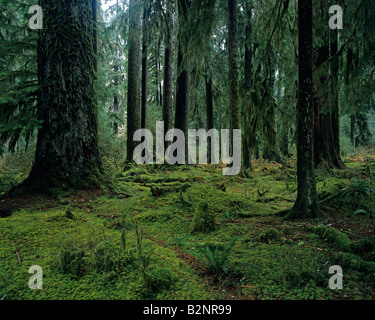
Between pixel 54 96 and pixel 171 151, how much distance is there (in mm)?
7111

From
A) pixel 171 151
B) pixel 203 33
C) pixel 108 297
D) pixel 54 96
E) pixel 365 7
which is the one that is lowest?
pixel 108 297

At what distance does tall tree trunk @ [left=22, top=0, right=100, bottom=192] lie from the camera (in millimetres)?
4766

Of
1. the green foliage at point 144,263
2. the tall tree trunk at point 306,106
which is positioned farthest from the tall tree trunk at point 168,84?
the green foliage at point 144,263

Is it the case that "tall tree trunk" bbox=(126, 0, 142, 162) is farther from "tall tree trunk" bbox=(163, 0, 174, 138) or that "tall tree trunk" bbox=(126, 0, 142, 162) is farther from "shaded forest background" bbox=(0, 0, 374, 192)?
"tall tree trunk" bbox=(163, 0, 174, 138)

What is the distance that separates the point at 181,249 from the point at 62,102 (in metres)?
3.91

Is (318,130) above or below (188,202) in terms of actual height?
above

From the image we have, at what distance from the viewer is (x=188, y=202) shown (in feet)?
15.7

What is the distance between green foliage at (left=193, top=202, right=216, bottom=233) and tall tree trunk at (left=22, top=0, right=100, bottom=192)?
9.21 feet

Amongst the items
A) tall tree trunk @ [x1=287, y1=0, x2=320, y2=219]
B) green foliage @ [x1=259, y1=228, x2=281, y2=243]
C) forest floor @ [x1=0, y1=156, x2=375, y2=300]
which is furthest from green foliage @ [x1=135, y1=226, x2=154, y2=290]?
tall tree trunk @ [x1=287, y1=0, x2=320, y2=219]

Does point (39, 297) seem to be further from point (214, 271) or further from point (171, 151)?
point (171, 151)

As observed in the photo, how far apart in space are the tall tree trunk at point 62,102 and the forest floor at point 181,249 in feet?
1.54

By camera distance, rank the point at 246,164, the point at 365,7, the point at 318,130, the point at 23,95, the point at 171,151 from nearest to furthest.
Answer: the point at 365,7, the point at 23,95, the point at 318,130, the point at 246,164, the point at 171,151

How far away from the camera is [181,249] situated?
293 centimetres

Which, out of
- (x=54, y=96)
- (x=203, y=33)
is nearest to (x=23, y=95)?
(x=54, y=96)
